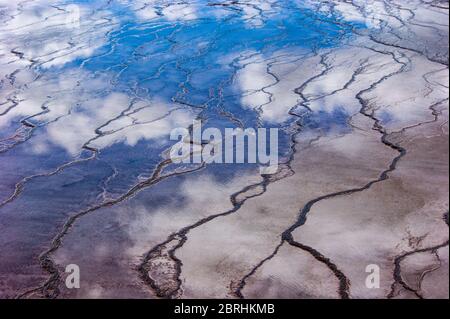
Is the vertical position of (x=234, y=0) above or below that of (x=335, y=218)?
below

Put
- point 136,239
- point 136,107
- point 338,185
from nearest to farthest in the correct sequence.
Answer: point 136,239, point 338,185, point 136,107

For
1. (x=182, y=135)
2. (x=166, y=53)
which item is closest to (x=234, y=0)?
(x=166, y=53)

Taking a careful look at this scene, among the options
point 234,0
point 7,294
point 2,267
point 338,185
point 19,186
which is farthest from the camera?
point 234,0

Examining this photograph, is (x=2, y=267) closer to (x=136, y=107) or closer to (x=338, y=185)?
(x=338, y=185)

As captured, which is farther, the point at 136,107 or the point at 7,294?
the point at 136,107

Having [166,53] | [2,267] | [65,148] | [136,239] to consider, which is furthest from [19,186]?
[166,53]
